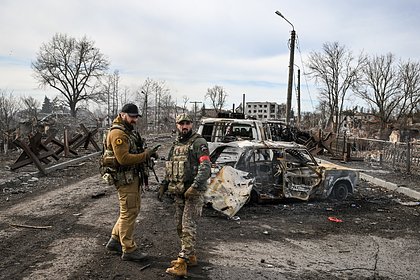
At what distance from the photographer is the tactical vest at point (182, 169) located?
3811mm

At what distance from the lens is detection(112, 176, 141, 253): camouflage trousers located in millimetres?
3811

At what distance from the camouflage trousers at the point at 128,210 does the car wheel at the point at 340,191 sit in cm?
496

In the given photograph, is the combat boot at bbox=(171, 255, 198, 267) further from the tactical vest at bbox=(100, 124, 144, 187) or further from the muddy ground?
the tactical vest at bbox=(100, 124, 144, 187)

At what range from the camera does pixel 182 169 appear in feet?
12.5

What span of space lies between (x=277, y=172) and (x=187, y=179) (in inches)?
137

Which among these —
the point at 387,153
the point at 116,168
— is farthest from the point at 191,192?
the point at 387,153

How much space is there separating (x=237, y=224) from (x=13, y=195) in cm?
509

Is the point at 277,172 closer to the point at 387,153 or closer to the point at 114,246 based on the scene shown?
the point at 114,246

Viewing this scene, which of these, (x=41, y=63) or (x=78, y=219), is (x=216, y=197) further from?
(x=41, y=63)

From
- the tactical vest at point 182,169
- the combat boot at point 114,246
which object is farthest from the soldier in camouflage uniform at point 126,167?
the tactical vest at point 182,169

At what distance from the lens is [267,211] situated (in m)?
6.54

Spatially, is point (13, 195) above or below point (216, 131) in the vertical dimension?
below

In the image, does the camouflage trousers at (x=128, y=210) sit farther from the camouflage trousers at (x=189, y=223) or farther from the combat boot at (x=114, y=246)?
the camouflage trousers at (x=189, y=223)

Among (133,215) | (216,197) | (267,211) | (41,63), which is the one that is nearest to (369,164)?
(267,211)
